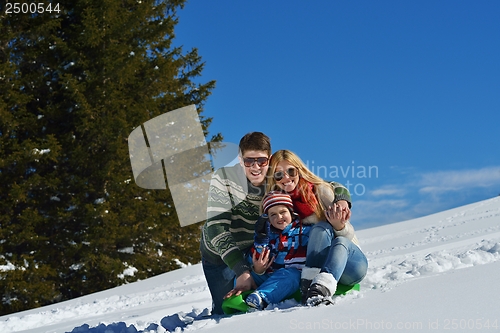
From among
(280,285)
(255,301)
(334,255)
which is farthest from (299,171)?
(255,301)

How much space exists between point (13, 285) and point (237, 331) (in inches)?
328

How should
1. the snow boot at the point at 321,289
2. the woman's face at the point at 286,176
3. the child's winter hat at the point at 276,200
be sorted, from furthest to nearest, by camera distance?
the woman's face at the point at 286,176
the child's winter hat at the point at 276,200
the snow boot at the point at 321,289

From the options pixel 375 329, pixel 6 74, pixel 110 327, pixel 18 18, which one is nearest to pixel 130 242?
pixel 6 74

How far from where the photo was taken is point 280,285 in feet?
8.09

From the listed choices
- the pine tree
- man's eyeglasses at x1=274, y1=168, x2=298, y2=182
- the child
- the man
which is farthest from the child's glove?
the pine tree

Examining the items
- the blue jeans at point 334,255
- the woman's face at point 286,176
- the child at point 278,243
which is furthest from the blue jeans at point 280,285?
the woman's face at point 286,176

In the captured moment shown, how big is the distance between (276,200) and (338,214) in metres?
0.34

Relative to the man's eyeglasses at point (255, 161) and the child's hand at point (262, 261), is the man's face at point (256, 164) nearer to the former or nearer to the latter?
the man's eyeglasses at point (255, 161)

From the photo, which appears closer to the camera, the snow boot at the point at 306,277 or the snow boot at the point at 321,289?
the snow boot at the point at 321,289

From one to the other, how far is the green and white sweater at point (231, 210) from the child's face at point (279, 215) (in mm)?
240

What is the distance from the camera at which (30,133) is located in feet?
32.8

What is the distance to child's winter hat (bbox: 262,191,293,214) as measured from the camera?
259 centimetres

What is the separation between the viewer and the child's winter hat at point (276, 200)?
2.59 m

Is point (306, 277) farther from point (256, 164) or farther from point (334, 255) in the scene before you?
point (256, 164)
